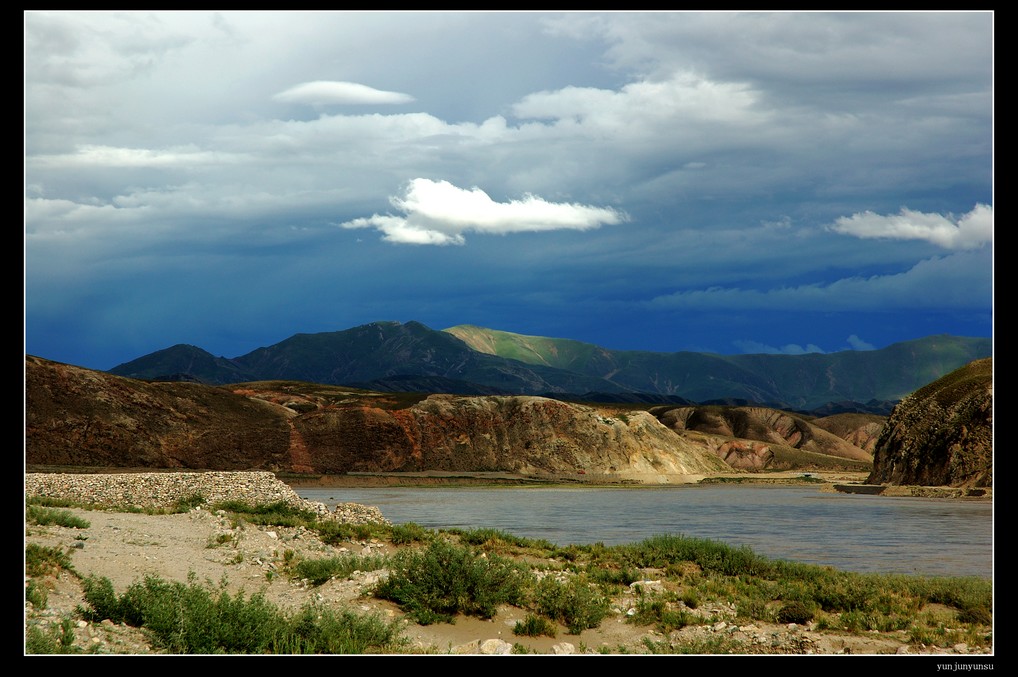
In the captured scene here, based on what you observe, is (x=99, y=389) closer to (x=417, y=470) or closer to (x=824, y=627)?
(x=417, y=470)

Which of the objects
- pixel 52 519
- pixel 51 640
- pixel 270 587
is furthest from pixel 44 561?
pixel 52 519

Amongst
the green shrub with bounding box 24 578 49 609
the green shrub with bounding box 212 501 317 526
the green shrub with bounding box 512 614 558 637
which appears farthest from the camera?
the green shrub with bounding box 212 501 317 526

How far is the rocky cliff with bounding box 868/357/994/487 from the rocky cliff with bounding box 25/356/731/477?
→ 122 feet

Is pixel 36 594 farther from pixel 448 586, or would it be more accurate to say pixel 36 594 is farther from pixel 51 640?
pixel 448 586

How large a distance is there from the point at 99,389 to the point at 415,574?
93.5 meters

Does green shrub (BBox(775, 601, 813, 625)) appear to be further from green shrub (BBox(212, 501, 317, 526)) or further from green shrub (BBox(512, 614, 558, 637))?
green shrub (BBox(212, 501, 317, 526))

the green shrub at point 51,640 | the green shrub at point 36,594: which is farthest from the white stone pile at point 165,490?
the green shrub at point 51,640

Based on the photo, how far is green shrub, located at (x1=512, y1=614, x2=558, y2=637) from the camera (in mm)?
15922

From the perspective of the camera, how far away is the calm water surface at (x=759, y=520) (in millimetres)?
32594

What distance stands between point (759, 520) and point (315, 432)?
73.8 metres

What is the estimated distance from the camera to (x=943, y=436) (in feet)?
253

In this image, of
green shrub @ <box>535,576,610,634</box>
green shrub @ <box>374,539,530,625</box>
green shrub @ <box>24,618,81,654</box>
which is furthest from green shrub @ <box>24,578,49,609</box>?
green shrub @ <box>535,576,610,634</box>
